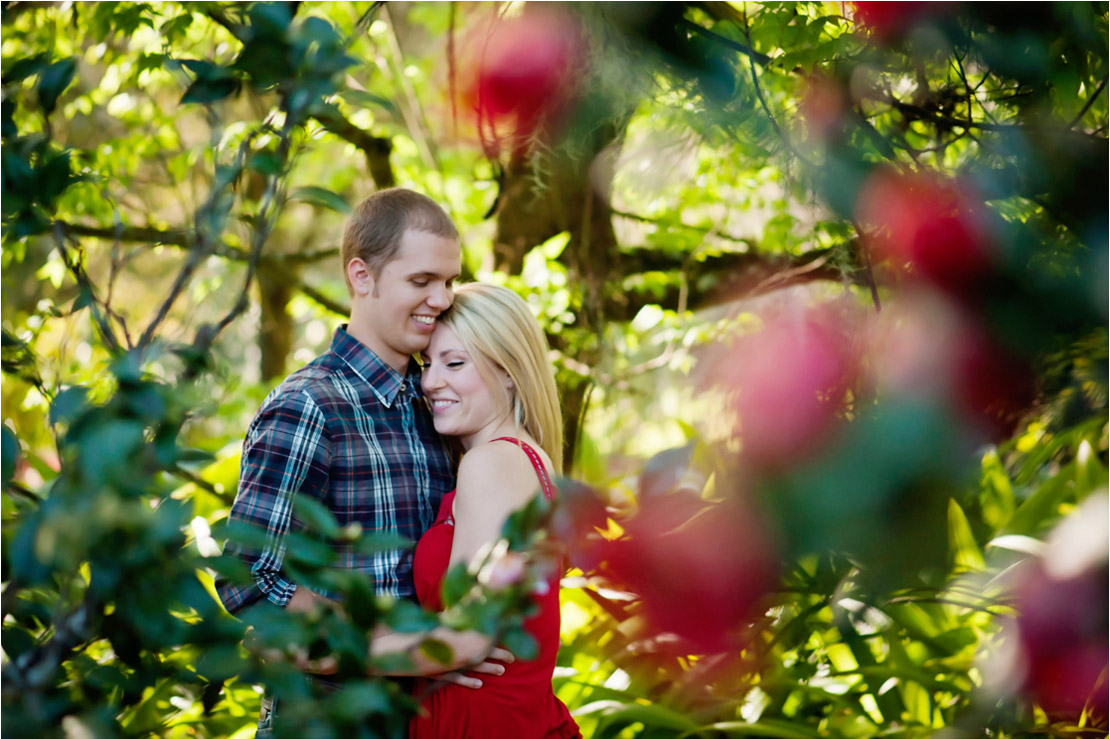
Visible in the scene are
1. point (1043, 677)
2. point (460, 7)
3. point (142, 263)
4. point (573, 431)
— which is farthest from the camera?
point (142, 263)

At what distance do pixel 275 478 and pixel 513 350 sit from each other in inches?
18.8

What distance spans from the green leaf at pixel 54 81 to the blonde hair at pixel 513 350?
83 centimetres

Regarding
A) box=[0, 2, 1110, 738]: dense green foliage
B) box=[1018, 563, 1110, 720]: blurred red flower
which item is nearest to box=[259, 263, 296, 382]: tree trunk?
box=[0, 2, 1110, 738]: dense green foliage

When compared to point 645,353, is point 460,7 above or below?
above

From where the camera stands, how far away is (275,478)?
134 cm

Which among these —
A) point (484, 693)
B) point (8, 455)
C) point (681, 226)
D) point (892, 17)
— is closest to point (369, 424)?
point (484, 693)

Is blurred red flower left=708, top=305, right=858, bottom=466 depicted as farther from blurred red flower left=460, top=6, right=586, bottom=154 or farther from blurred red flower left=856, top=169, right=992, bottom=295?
A: blurred red flower left=460, top=6, right=586, bottom=154

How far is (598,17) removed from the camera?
5.79 ft

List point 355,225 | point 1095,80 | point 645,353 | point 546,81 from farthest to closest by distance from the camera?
point 645,353 → point 546,81 → point 355,225 → point 1095,80

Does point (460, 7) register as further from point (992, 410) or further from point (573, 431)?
point (992, 410)

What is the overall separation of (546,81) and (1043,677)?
1.60 m

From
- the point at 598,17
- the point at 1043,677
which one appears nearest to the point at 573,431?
the point at 598,17

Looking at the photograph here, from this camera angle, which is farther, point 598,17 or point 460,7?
point 460,7

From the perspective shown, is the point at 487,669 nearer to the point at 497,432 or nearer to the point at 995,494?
the point at 497,432
